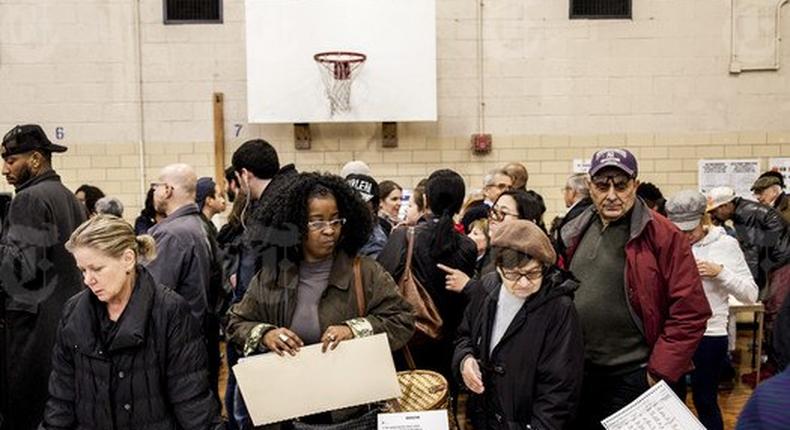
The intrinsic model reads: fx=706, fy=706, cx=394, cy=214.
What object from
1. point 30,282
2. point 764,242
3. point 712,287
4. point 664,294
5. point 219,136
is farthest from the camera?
point 219,136

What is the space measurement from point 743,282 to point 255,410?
235 cm

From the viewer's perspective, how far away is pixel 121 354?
2041mm

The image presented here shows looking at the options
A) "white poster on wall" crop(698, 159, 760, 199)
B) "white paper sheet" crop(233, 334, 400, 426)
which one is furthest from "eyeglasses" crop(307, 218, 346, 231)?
"white poster on wall" crop(698, 159, 760, 199)

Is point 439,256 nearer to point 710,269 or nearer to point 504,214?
point 504,214

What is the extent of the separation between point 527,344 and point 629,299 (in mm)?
475

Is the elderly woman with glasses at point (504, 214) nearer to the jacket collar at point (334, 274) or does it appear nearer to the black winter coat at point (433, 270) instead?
the black winter coat at point (433, 270)

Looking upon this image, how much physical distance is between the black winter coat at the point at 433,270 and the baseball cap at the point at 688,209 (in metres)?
1.01

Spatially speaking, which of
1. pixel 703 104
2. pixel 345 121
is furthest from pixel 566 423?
pixel 703 104

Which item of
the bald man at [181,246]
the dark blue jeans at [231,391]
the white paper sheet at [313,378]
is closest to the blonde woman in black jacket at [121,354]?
the white paper sheet at [313,378]

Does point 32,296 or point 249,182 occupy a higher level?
point 249,182

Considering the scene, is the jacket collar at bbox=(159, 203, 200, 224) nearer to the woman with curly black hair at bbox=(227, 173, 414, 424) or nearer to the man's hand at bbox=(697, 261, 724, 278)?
the woman with curly black hair at bbox=(227, 173, 414, 424)

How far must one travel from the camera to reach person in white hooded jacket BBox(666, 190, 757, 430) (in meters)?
3.28

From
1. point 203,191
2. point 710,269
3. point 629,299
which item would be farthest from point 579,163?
point 629,299

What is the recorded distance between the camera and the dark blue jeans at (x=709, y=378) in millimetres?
3295
